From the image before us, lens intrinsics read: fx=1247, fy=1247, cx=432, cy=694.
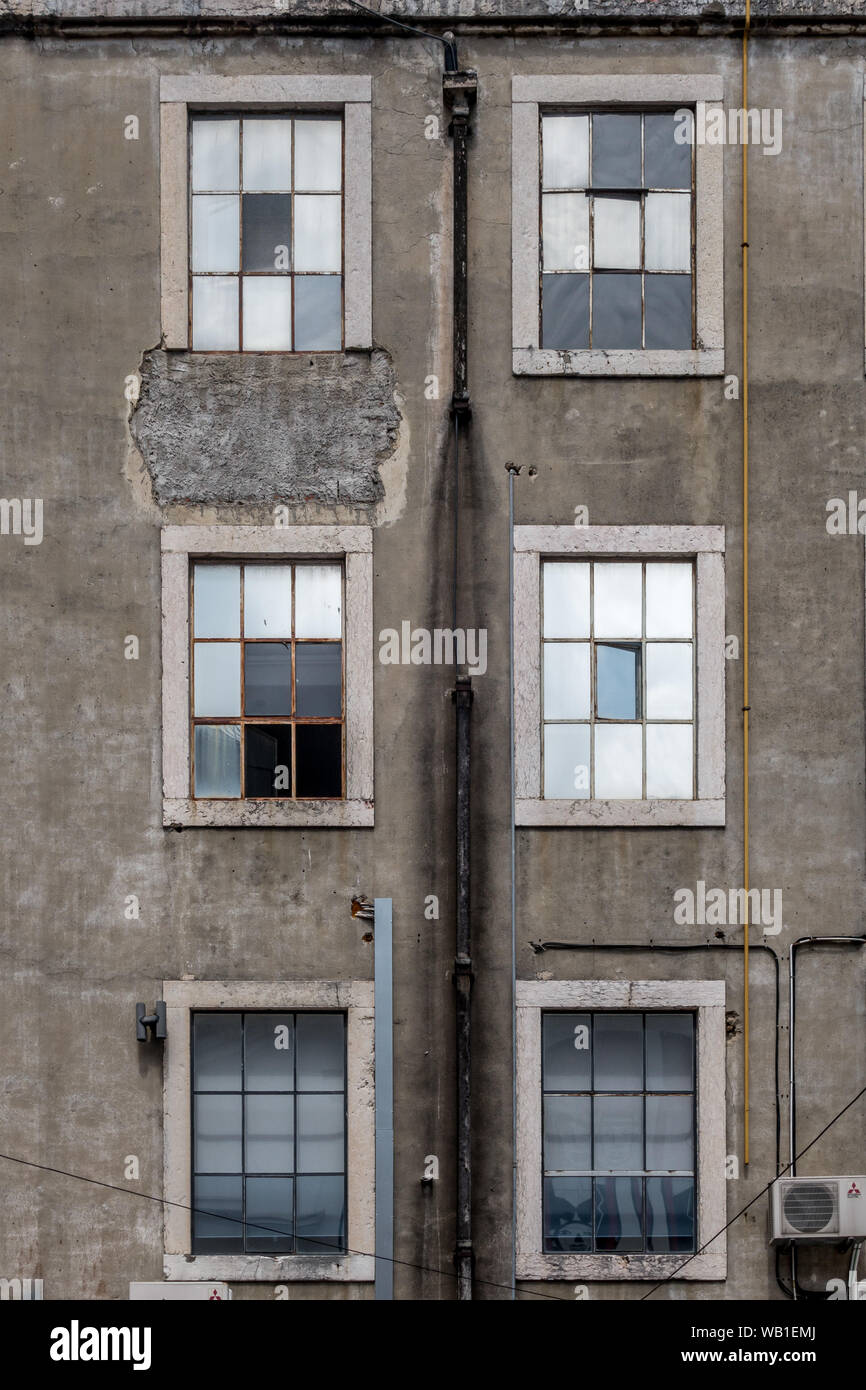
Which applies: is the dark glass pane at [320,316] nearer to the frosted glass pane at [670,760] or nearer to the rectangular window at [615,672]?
the rectangular window at [615,672]

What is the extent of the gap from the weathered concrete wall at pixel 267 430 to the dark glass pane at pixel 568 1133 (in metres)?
5.14

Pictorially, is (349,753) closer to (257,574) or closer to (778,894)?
(257,574)

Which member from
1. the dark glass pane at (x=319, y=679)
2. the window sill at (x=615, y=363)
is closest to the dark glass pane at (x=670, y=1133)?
the dark glass pane at (x=319, y=679)

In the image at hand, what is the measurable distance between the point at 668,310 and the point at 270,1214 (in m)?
8.09

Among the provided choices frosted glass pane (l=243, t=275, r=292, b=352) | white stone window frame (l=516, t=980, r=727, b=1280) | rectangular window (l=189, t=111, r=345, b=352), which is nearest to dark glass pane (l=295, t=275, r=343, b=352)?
rectangular window (l=189, t=111, r=345, b=352)

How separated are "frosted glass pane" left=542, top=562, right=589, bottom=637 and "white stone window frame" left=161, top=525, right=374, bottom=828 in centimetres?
147

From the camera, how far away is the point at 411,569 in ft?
33.3

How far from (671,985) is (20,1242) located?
18.2ft

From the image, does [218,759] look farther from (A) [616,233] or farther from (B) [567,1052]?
(A) [616,233]

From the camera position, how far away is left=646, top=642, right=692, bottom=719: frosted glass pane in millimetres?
10297

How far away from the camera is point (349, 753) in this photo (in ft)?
33.1

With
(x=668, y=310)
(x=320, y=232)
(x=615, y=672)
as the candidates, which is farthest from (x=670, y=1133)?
(x=320, y=232)

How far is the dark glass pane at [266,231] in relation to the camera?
1046cm

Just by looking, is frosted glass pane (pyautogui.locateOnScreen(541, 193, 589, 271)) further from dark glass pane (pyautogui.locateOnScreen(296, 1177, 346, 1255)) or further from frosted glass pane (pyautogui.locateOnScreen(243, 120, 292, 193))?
dark glass pane (pyautogui.locateOnScreen(296, 1177, 346, 1255))
